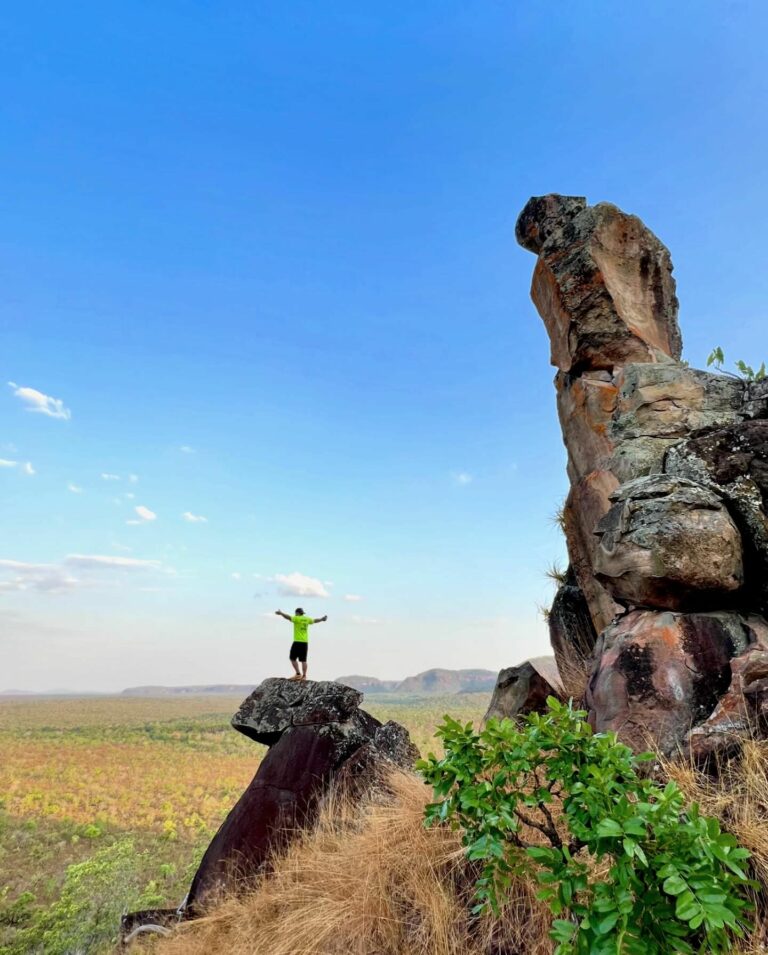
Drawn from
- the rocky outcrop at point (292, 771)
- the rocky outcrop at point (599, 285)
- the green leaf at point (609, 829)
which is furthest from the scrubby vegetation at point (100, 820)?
the rocky outcrop at point (599, 285)

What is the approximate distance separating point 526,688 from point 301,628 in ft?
19.8

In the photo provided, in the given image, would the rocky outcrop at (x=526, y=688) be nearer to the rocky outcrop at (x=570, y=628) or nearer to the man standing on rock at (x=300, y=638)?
the rocky outcrop at (x=570, y=628)

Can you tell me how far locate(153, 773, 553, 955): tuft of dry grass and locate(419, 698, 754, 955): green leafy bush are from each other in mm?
572

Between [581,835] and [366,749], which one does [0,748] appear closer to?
[366,749]

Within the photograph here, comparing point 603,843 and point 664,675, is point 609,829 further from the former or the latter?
point 664,675

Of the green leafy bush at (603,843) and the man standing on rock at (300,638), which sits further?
the man standing on rock at (300,638)

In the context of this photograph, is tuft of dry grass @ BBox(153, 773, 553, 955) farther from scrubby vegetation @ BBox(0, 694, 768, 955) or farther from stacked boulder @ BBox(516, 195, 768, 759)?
stacked boulder @ BBox(516, 195, 768, 759)

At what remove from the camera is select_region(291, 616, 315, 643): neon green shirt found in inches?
520

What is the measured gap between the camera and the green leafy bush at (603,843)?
253 cm

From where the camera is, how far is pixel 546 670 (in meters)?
9.18

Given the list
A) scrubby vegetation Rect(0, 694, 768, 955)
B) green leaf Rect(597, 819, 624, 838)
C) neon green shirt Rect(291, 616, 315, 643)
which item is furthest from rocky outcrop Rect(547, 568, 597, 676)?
green leaf Rect(597, 819, 624, 838)

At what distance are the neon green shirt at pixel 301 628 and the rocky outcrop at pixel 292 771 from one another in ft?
9.67

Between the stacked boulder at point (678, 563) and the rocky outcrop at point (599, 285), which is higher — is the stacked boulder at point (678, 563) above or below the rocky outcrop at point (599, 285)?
below

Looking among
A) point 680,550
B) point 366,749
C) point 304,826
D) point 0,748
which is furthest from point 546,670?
point 0,748
